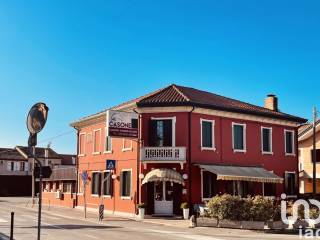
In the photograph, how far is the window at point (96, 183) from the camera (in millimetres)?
33250

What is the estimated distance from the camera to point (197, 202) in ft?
89.7

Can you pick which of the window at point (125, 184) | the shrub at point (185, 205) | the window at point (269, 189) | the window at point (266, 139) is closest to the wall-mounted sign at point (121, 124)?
the window at point (125, 184)

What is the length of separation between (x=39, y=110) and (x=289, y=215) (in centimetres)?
1762

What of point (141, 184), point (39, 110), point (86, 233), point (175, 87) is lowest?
point (86, 233)

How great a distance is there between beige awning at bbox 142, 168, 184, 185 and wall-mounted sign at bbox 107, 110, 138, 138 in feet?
8.54

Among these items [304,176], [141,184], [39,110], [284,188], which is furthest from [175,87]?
[39,110]

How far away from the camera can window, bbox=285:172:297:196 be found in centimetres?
3344

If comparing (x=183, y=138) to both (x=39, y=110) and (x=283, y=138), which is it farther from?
(x=39, y=110)

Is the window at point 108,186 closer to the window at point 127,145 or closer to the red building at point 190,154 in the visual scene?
the red building at point 190,154

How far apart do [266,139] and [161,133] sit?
8.88 m

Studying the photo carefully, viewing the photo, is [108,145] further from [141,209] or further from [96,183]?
[141,209]

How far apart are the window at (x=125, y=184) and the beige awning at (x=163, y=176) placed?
102 inches

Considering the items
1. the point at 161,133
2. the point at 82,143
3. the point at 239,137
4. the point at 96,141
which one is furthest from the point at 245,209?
the point at 82,143

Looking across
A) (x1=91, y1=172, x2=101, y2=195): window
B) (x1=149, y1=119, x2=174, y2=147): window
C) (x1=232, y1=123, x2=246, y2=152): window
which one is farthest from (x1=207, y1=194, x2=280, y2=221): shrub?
(x1=91, y1=172, x2=101, y2=195): window
